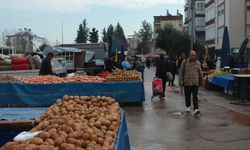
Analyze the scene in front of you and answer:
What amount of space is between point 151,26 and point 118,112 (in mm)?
141339

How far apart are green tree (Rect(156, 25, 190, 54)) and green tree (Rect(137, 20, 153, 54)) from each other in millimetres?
48597

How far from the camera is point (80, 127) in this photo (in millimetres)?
5938

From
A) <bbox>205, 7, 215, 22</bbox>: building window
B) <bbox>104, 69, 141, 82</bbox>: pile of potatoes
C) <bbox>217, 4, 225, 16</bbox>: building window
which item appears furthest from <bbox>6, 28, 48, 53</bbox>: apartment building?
<bbox>104, 69, 141, 82</bbox>: pile of potatoes

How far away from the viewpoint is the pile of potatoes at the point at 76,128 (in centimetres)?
515

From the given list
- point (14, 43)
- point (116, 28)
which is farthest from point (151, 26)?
point (14, 43)

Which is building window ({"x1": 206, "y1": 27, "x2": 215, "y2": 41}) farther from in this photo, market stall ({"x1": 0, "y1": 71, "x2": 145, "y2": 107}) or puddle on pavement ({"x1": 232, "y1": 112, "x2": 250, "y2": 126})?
puddle on pavement ({"x1": 232, "y1": 112, "x2": 250, "y2": 126})

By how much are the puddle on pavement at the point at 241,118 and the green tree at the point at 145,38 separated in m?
121

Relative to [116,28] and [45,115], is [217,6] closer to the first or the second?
[45,115]

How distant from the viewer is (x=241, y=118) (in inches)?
519

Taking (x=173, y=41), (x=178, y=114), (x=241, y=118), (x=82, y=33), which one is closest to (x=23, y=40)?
(x=82, y=33)

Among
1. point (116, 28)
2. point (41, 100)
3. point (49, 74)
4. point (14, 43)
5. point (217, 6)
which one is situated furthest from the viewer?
point (116, 28)

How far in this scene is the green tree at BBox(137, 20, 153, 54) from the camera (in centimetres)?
13738

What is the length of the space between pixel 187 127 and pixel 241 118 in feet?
7.48

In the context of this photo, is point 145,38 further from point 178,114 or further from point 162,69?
point 178,114
